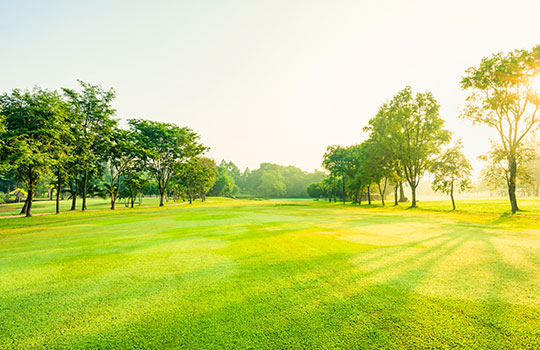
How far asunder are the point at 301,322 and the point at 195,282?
7.99 ft

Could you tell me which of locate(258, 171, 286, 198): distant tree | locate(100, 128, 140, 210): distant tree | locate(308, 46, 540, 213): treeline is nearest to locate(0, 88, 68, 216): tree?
locate(100, 128, 140, 210): distant tree

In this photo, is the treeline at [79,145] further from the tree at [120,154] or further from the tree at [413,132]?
the tree at [413,132]

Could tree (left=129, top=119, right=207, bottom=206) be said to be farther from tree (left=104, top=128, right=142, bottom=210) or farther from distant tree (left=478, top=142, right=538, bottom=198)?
distant tree (left=478, top=142, right=538, bottom=198)

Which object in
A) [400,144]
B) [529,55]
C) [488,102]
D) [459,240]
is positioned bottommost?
[459,240]

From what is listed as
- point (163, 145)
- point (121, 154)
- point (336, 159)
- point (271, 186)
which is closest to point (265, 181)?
point (271, 186)

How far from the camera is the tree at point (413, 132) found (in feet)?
103

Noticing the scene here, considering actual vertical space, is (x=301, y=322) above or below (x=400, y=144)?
below

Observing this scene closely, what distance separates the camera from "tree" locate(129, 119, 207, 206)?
3646cm

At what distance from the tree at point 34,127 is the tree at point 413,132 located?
4331 cm

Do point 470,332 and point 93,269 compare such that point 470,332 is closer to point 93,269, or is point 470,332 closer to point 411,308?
point 411,308

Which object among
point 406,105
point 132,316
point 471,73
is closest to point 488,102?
point 471,73

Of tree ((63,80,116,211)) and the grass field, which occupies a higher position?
tree ((63,80,116,211))

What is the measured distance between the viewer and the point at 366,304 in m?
3.29

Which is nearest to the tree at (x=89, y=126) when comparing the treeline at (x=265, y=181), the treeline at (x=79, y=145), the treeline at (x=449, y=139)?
the treeline at (x=79, y=145)
